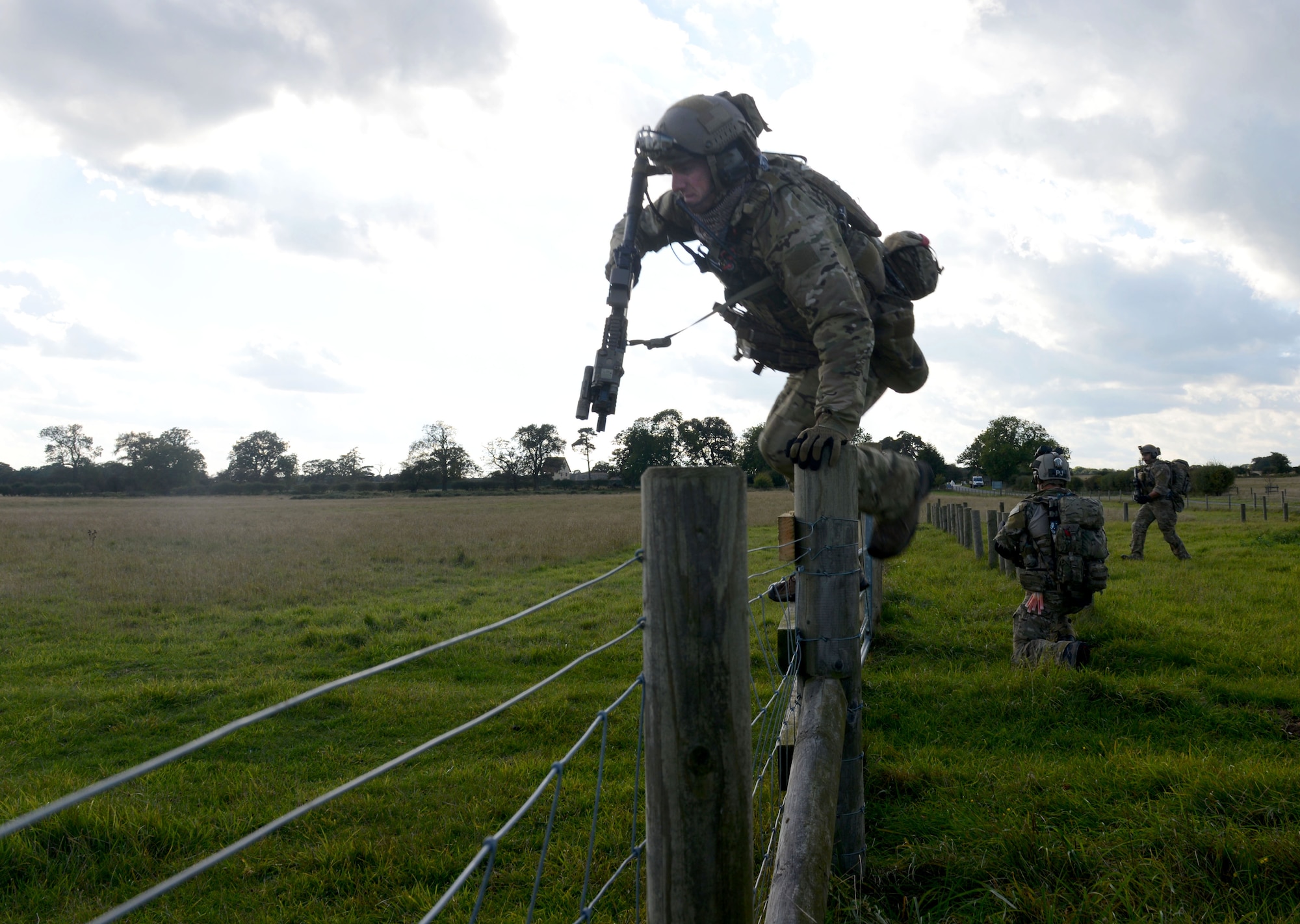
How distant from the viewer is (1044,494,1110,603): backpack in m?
5.82

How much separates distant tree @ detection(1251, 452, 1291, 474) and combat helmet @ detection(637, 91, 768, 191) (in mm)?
79148

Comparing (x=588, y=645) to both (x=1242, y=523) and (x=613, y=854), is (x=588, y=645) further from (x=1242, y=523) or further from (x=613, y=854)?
(x=1242, y=523)

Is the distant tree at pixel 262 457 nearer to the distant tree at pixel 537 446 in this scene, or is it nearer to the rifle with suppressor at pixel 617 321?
the distant tree at pixel 537 446

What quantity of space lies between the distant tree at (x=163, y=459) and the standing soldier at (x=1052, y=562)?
69704mm

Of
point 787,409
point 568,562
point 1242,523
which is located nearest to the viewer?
point 787,409

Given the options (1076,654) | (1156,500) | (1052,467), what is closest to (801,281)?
(1076,654)

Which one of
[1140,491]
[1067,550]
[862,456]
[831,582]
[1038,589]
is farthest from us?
[1140,491]

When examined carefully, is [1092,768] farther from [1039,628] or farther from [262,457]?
[262,457]

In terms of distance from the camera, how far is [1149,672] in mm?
5262

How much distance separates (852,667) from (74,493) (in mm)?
68919

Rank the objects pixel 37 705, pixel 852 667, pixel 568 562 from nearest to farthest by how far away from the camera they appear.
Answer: pixel 852 667, pixel 37 705, pixel 568 562

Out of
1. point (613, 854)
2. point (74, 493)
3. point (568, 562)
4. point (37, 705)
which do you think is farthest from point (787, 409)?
point (74, 493)

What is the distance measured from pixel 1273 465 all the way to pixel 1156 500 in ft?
240

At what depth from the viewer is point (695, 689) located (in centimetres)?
130
